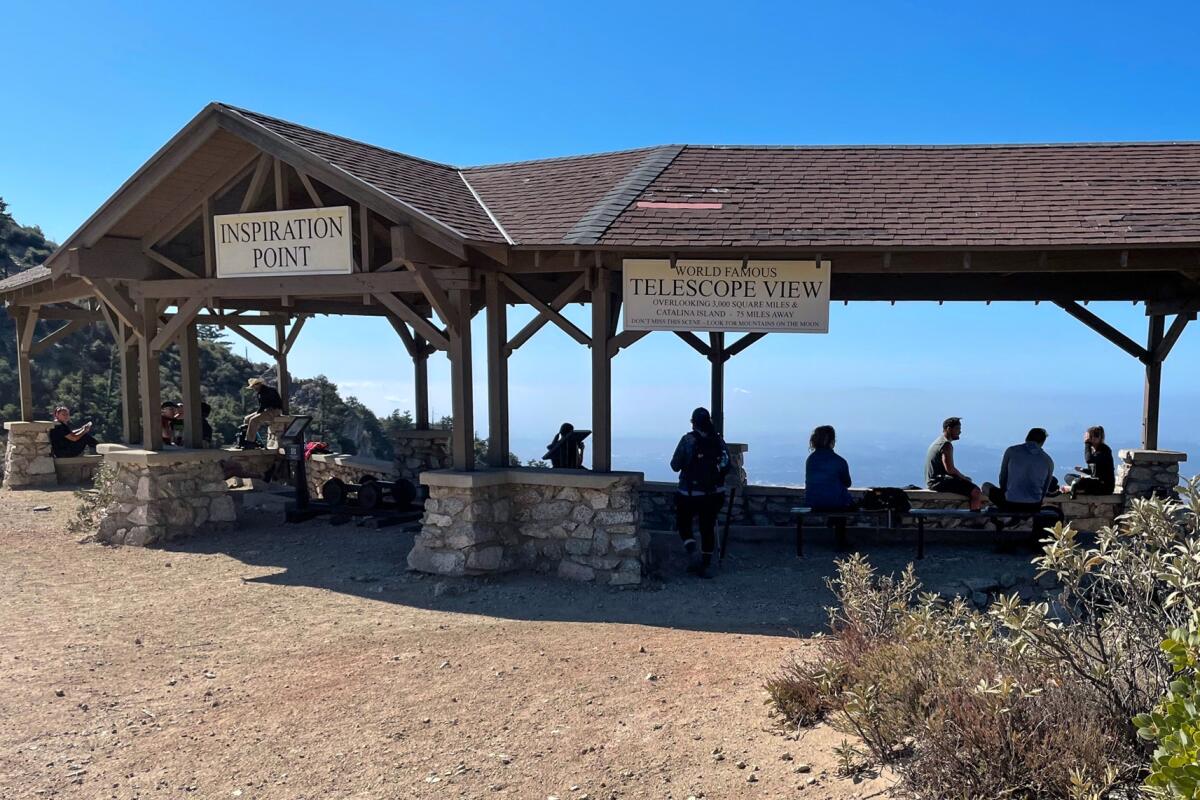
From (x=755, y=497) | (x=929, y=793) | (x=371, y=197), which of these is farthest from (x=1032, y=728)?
(x=755, y=497)

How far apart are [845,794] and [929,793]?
418 mm

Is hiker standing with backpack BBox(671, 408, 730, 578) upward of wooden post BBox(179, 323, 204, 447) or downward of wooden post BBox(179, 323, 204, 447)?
downward

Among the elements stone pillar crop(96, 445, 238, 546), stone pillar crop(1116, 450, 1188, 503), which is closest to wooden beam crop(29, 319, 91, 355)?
stone pillar crop(96, 445, 238, 546)

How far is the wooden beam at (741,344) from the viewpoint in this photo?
12101mm

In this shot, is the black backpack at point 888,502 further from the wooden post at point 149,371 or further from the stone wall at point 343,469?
the wooden post at point 149,371

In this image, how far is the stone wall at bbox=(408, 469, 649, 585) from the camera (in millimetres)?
7762

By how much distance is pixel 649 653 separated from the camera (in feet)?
19.0

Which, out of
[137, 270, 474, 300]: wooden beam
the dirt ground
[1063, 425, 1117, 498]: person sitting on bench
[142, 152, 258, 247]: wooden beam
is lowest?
the dirt ground

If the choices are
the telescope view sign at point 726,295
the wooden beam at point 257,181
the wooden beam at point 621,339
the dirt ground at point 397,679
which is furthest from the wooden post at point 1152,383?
the wooden beam at point 257,181

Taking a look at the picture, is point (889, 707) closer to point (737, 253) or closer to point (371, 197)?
point (737, 253)

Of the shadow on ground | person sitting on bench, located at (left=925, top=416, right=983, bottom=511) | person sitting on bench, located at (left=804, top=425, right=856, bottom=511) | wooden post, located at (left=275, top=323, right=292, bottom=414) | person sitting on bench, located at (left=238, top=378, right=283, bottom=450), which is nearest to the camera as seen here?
the shadow on ground

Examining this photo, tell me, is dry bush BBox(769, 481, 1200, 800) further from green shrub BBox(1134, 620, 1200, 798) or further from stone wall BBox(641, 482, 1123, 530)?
stone wall BBox(641, 482, 1123, 530)

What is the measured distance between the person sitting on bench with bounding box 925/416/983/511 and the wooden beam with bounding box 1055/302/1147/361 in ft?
7.33

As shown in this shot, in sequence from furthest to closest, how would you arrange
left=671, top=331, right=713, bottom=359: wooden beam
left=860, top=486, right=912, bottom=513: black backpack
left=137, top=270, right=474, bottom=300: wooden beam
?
1. left=671, top=331, right=713, bottom=359: wooden beam
2. left=860, top=486, right=912, bottom=513: black backpack
3. left=137, top=270, right=474, bottom=300: wooden beam
